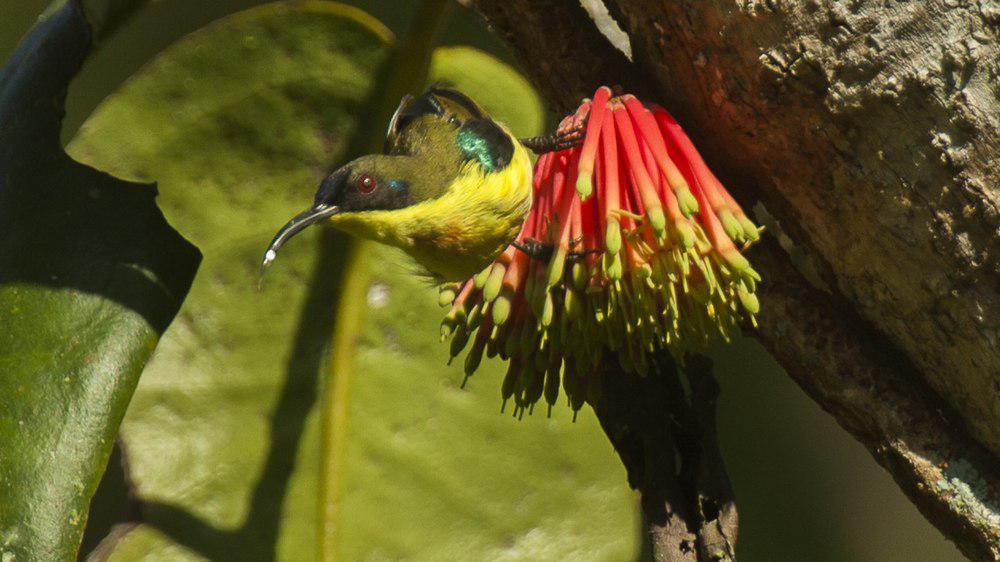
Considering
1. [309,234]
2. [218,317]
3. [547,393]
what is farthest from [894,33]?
[218,317]

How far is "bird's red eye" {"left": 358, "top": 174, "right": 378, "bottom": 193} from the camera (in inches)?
61.0

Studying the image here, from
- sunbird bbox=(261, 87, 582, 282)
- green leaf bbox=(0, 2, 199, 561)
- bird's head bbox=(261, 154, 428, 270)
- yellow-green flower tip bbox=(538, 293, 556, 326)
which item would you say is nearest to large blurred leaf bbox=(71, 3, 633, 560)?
green leaf bbox=(0, 2, 199, 561)

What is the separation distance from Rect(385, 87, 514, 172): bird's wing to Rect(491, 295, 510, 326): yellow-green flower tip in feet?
0.96

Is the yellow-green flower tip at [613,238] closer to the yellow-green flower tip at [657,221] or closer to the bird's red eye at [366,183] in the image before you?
the yellow-green flower tip at [657,221]

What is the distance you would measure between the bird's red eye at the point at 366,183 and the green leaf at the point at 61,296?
388 mm

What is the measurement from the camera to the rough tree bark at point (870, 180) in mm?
1293

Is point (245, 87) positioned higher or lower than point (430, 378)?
higher

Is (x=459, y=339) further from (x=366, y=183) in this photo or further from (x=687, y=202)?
(x=687, y=202)

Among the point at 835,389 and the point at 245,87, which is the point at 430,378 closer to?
the point at 245,87

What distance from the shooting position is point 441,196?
5.41 feet

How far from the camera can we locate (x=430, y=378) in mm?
2307

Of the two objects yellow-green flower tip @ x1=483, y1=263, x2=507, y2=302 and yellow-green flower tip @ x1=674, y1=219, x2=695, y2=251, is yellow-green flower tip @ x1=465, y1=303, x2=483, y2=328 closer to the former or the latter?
yellow-green flower tip @ x1=483, y1=263, x2=507, y2=302

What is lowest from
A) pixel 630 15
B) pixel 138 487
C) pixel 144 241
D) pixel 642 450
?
pixel 138 487

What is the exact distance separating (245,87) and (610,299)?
116 centimetres
